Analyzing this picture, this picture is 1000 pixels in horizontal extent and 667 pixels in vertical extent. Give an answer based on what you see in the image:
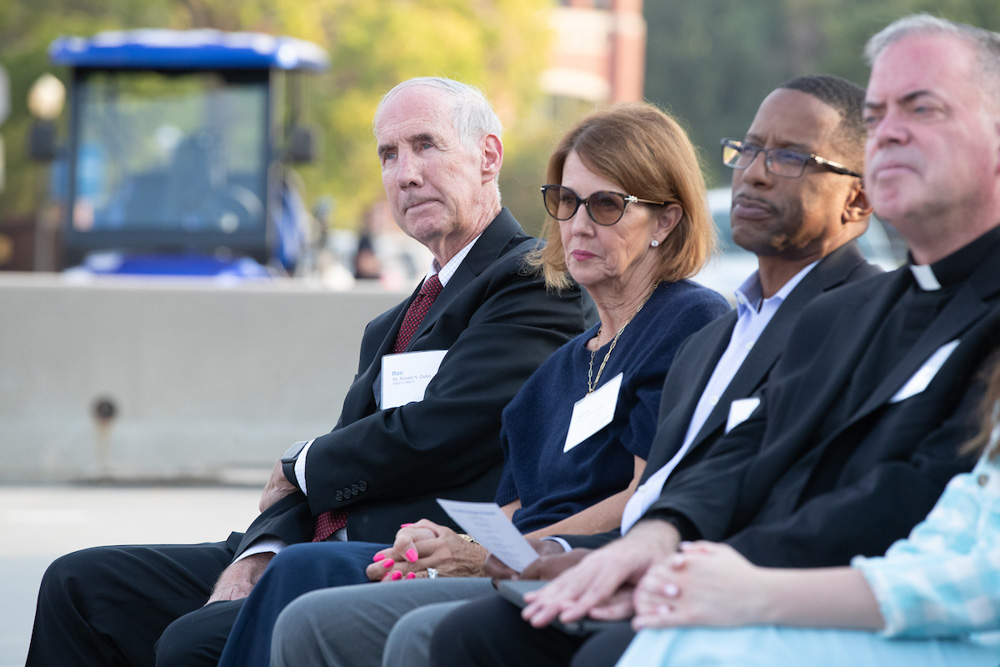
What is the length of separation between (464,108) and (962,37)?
1.98 meters

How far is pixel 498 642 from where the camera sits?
7.93 ft

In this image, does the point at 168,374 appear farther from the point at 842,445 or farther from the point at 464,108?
the point at 842,445

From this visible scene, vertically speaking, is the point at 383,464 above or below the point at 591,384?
below

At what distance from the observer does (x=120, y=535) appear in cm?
672

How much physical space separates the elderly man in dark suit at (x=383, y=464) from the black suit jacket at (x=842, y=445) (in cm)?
115

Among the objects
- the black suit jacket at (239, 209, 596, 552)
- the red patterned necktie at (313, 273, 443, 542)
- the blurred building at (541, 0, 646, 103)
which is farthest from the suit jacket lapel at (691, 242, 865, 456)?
the blurred building at (541, 0, 646, 103)

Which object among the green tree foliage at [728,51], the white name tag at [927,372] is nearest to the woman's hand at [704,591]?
the white name tag at [927,372]

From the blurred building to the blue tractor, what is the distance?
4307 centimetres

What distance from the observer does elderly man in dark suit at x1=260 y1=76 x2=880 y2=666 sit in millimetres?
2785

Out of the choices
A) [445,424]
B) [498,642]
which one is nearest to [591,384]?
[445,424]

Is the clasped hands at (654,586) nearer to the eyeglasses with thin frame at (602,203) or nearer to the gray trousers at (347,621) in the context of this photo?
the gray trousers at (347,621)

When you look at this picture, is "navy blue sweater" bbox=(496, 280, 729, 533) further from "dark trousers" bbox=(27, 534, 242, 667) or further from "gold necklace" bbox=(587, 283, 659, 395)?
"dark trousers" bbox=(27, 534, 242, 667)

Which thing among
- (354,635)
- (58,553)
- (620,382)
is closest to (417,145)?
(620,382)

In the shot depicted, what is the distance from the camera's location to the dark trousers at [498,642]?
7.91 ft
